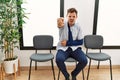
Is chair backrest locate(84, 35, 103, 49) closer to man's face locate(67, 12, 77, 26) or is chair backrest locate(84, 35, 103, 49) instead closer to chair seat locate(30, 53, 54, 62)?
man's face locate(67, 12, 77, 26)

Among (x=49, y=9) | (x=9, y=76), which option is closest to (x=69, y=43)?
(x=49, y=9)

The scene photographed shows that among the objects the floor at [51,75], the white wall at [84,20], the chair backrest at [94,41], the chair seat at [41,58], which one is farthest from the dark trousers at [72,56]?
the white wall at [84,20]

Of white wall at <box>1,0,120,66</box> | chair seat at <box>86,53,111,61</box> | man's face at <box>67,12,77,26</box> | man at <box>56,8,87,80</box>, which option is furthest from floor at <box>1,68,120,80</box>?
man's face at <box>67,12,77,26</box>

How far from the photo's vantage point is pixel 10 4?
2873 mm

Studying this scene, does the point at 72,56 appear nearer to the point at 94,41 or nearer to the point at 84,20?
the point at 94,41

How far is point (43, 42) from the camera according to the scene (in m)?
3.21

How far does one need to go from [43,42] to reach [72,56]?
0.66m

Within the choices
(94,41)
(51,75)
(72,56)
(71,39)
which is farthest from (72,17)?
(51,75)

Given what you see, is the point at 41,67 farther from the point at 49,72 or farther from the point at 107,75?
the point at 107,75

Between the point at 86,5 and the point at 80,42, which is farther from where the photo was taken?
the point at 86,5

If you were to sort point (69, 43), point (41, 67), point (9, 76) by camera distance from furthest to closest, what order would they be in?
point (41, 67)
point (9, 76)
point (69, 43)

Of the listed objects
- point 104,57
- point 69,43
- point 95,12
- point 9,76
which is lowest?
point 9,76

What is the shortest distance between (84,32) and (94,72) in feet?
2.77

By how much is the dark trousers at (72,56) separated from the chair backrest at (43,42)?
41cm
